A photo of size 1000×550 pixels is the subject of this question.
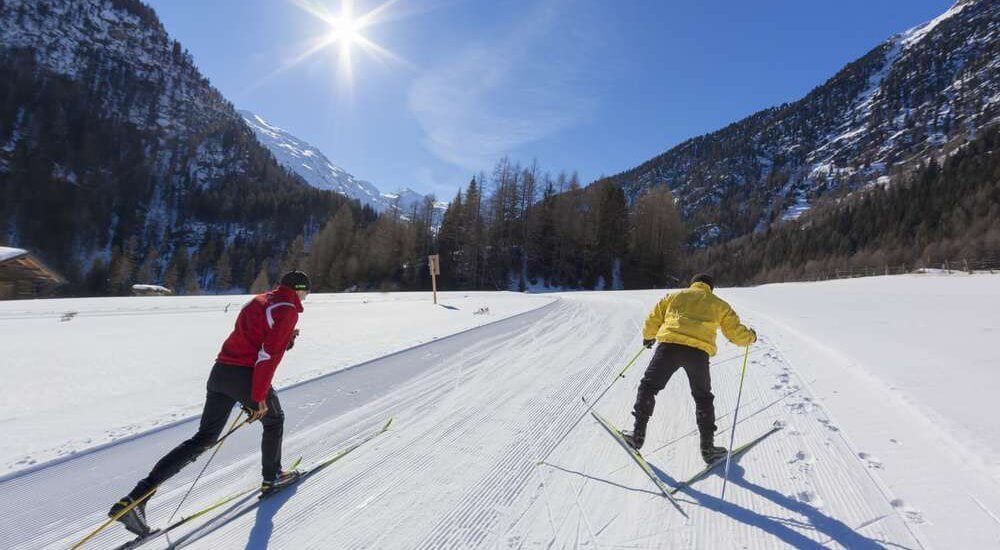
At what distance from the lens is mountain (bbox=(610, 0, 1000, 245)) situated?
445 ft

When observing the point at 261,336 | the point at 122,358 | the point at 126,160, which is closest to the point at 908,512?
the point at 261,336

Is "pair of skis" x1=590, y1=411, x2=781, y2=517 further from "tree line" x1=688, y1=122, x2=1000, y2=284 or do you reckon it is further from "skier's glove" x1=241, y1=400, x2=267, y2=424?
"tree line" x1=688, y1=122, x2=1000, y2=284

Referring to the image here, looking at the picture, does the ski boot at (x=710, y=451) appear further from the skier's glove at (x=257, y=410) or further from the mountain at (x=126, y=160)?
the mountain at (x=126, y=160)

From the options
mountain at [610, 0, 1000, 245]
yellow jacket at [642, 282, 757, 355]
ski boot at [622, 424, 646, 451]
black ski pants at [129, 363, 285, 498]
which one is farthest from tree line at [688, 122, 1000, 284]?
black ski pants at [129, 363, 285, 498]

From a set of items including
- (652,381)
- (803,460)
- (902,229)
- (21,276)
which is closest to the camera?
(803,460)

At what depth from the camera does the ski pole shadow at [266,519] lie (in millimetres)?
2664

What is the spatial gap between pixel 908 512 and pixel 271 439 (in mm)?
4714

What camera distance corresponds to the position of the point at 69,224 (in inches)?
3410

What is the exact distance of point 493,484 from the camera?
11.0 ft

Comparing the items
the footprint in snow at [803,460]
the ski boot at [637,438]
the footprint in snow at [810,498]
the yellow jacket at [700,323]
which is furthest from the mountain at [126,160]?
the footprint in snow at [810,498]

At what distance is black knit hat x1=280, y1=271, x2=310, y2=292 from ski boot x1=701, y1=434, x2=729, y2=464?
376cm

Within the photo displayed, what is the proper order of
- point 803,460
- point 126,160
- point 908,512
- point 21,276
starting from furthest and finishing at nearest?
point 126,160
point 21,276
point 803,460
point 908,512

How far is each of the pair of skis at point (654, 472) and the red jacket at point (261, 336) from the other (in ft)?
10.3

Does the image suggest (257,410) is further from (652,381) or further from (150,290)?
(150,290)
